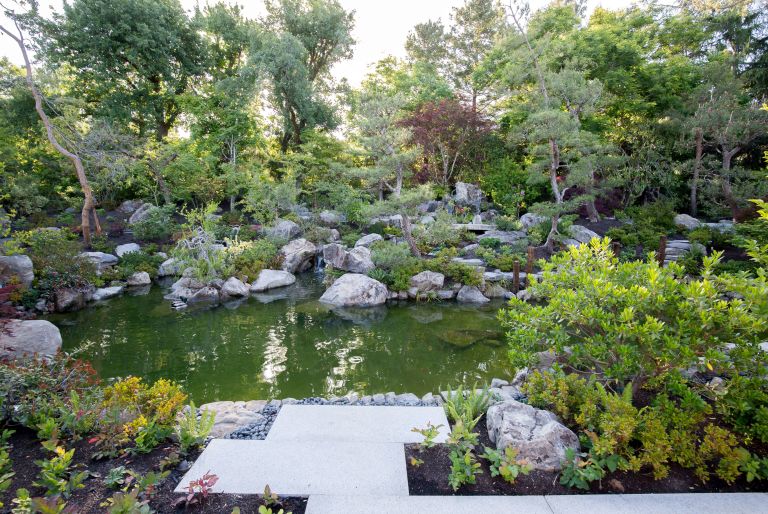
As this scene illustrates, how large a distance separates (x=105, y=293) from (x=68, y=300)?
1035 mm

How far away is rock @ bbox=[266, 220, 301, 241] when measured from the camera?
13336 mm

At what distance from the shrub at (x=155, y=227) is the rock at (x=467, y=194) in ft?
38.5

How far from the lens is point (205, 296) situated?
9414mm

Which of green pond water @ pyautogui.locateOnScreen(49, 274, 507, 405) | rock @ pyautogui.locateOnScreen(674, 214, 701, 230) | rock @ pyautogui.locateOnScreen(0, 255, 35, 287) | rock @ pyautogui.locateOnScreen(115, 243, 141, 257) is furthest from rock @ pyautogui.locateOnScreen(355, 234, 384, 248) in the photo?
rock @ pyautogui.locateOnScreen(674, 214, 701, 230)

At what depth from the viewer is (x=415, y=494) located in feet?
7.95

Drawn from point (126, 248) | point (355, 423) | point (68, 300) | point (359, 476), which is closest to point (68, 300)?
point (68, 300)

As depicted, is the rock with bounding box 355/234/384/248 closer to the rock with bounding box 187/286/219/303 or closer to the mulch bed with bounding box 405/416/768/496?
the rock with bounding box 187/286/219/303

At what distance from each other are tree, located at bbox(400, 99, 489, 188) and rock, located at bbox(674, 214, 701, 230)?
27.3ft

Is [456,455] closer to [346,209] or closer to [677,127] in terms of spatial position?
[346,209]

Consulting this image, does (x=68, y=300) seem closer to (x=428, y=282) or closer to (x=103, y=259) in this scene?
(x=103, y=259)

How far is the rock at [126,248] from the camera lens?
1195 cm

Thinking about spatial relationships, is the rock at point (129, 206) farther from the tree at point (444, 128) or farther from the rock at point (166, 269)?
the tree at point (444, 128)

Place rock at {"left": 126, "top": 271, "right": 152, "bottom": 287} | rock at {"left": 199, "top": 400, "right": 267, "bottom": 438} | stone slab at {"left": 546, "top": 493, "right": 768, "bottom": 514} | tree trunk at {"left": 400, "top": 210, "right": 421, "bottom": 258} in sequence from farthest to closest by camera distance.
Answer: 1. tree trunk at {"left": 400, "top": 210, "right": 421, "bottom": 258}
2. rock at {"left": 126, "top": 271, "right": 152, "bottom": 287}
3. rock at {"left": 199, "top": 400, "right": 267, "bottom": 438}
4. stone slab at {"left": 546, "top": 493, "right": 768, "bottom": 514}

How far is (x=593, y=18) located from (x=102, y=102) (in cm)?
2382
